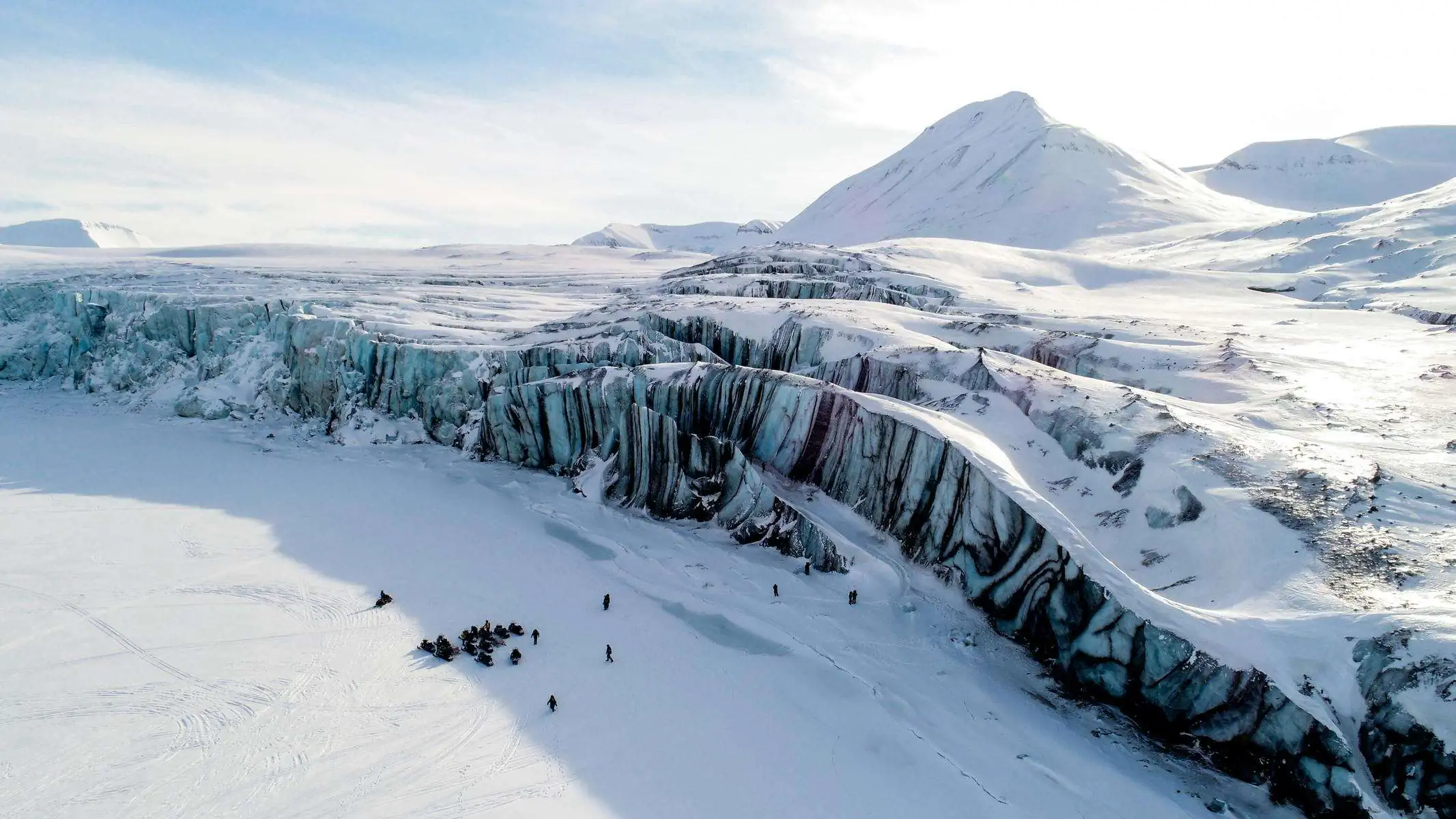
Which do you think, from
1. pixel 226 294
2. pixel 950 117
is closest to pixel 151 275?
pixel 226 294

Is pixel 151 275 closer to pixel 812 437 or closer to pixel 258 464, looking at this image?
pixel 258 464

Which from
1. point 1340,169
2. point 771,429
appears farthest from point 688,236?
point 771,429

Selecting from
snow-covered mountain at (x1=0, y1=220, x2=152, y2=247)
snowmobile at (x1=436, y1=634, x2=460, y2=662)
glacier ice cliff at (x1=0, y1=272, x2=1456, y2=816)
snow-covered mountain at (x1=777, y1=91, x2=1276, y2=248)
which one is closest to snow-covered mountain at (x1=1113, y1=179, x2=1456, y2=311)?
snow-covered mountain at (x1=777, y1=91, x2=1276, y2=248)

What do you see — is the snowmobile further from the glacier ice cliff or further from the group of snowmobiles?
the glacier ice cliff

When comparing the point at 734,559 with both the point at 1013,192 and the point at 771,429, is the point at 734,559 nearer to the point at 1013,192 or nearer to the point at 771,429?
the point at 771,429

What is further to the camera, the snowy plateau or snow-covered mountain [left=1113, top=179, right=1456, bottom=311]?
snow-covered mountain [left=1113, top=179, right=1456, bottom=311]

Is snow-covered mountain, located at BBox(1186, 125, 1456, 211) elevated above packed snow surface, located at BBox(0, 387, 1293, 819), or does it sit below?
above

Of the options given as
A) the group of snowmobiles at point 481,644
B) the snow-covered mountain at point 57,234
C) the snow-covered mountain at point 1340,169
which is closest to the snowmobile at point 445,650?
the group of snowmobiles at point 481,644
